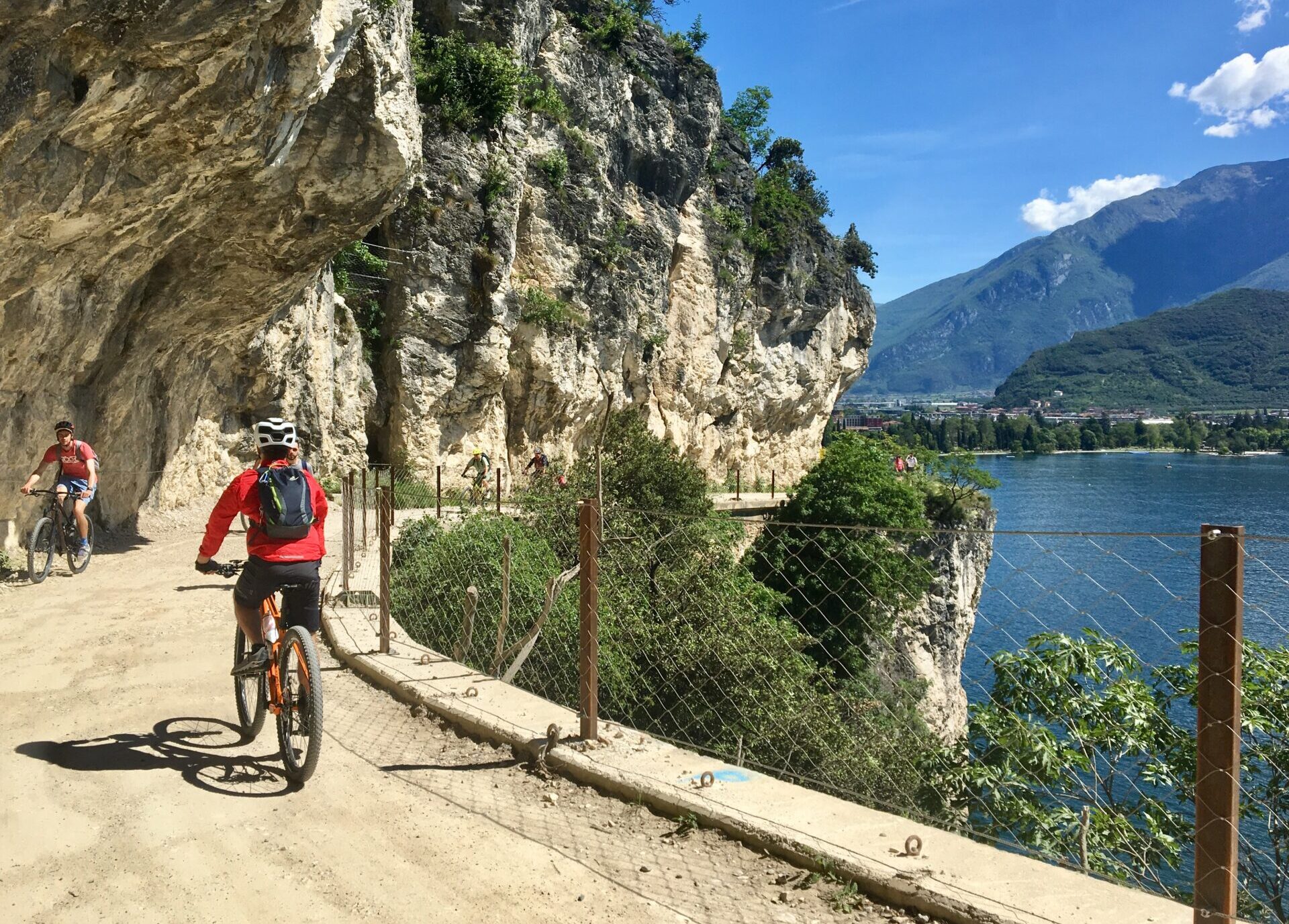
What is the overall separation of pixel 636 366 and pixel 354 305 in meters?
11.1

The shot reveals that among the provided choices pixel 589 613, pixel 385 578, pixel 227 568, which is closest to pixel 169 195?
pixel 385 578

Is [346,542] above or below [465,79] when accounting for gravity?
below

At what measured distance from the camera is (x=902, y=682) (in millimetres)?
12789

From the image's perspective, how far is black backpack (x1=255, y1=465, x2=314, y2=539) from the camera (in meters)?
4.09

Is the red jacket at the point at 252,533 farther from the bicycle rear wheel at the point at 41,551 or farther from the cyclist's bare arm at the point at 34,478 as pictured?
the cyclist's bare arm at the point at 34,478

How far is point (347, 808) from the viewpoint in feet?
12.5

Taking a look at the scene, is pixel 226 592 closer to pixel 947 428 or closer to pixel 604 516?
pixel 604 516

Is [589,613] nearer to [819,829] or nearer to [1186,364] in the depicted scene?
[819,829]

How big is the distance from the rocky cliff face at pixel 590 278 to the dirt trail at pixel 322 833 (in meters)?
18.3

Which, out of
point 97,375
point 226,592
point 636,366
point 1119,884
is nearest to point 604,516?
point 1119,884

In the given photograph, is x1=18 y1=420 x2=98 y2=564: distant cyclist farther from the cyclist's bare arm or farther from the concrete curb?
the concrete curb

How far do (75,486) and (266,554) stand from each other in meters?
6.10

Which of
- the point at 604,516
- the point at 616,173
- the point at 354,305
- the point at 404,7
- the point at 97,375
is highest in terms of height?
the point at 616,173

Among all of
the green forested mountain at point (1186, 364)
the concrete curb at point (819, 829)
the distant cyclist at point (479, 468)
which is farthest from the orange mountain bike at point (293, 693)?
the green forested mountain at point (1186, 364)
